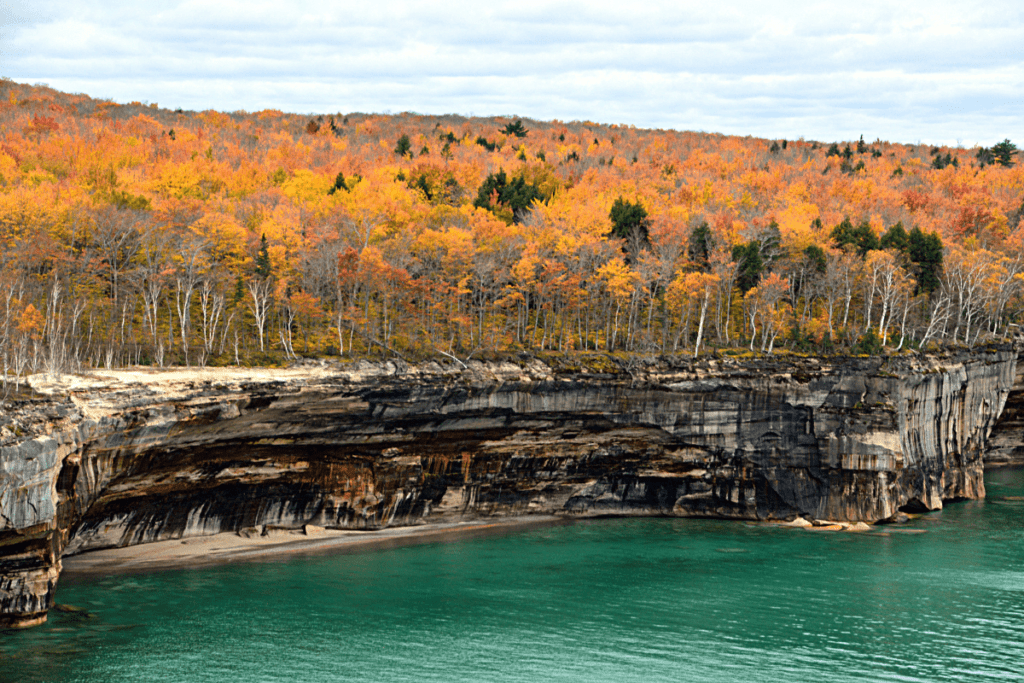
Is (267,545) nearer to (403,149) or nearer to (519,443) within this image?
(519,443)

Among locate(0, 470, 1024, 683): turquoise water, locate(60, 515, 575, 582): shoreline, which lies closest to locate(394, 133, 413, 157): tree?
locate(60, 515, 575, 582): shoreline

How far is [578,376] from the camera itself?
62969mm

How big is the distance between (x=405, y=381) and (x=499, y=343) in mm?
10461

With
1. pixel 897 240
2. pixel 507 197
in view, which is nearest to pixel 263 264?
pixel 507 197

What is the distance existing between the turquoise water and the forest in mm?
14195

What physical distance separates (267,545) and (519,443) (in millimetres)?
19044

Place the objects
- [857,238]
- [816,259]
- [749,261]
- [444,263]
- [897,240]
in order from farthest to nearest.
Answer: [857,238]
[897,240]
[816,259]
[749,261]
[444,263]

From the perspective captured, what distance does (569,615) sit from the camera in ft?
151

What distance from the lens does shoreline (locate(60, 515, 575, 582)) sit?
167ft

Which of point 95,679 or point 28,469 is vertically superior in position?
point 28,469

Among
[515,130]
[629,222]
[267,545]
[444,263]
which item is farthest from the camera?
[515,130]

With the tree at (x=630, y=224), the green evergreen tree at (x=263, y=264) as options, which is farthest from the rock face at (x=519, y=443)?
the tree at (x=630, y=224)

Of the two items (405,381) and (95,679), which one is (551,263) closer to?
(405,381)

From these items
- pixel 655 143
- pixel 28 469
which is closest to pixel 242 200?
pixel 28 469
